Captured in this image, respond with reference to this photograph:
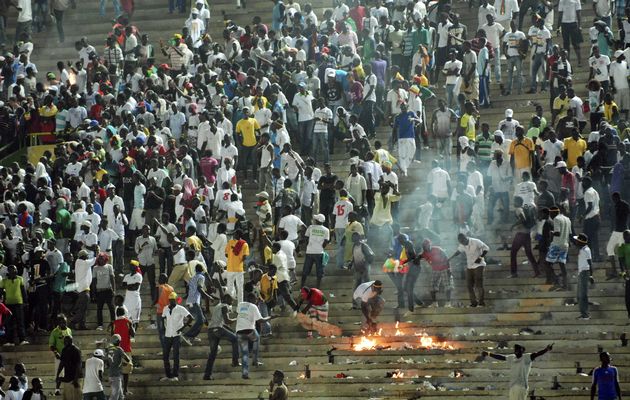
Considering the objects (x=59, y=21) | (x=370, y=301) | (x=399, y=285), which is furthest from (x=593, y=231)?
(x=59, y=21)

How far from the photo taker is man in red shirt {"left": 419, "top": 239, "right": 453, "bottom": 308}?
3766cm

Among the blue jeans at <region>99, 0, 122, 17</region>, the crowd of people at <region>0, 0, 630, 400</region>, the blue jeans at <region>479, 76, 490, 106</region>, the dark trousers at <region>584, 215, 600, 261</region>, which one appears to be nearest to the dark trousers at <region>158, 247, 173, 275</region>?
the crowd of people at <region>0, 0, 630, 400</region>

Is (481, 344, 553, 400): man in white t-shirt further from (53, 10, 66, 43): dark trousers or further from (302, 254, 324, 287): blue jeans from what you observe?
(53, 10, 66, 43): dark trousers

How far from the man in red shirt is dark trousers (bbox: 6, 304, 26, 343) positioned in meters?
7.92

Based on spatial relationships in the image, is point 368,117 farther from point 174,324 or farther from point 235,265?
point 174,324

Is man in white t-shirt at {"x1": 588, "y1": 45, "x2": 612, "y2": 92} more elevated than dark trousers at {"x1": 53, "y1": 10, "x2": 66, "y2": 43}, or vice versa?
dark trousers at {"x1": 53, "y1": 10, "x2": 66, "y2": 43}

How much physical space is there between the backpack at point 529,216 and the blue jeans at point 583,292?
2084 millimetres

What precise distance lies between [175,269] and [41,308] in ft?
9.90

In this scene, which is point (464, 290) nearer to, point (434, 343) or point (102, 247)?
point (434, 343)

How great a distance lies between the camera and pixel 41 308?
39.6 m

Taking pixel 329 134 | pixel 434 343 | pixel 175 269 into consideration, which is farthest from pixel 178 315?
pixel 329 134

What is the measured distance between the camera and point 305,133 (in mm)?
43344

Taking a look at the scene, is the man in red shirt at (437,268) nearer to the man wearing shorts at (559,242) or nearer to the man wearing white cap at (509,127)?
the man wearing shorts at (559,242)

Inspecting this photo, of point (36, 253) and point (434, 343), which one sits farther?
point (36, 253)
